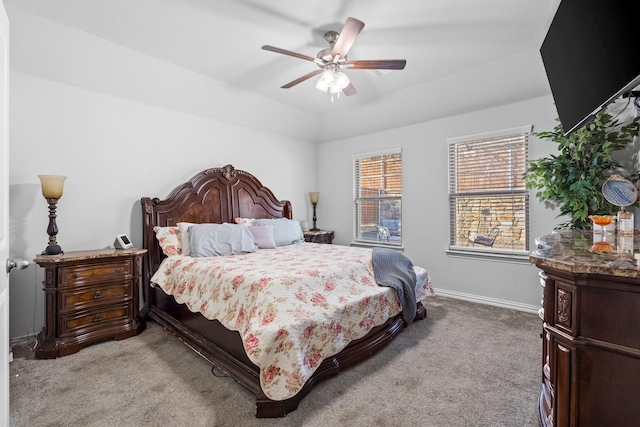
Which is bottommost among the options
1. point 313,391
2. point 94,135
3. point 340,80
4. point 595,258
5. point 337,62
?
point 313,391

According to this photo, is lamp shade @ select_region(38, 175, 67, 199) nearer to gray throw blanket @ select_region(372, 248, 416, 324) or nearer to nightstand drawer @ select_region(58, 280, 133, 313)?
nightstand drawer @ select_region(58, 280, 133, 313)

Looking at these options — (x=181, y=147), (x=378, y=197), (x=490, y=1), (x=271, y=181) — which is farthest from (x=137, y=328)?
(x=490, y=1)

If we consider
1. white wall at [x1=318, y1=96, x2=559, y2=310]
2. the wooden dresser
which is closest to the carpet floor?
the wooden dresser

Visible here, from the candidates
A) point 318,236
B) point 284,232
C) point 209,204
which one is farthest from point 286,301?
point 318,236

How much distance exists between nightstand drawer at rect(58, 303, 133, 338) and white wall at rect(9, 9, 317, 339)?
56 cm

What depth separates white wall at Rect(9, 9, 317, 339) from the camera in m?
2.76

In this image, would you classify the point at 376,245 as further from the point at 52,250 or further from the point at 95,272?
the point at 52,250

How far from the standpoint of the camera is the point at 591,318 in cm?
111

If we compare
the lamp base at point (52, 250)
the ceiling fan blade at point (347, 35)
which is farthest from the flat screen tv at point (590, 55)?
the lamp base at point (52, 250)

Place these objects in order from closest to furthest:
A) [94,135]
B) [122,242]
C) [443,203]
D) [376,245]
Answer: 1. [122,242]
2. [94,135]
3. [443,203]
4. [376,245]

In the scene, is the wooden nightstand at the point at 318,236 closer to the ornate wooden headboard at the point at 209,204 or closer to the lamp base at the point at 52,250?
the ornate wooden headboard at the point at 209,204

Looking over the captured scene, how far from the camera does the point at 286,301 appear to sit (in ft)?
6.41

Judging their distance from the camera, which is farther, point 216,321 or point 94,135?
point 94,135

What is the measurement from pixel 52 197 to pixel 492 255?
478 cm
